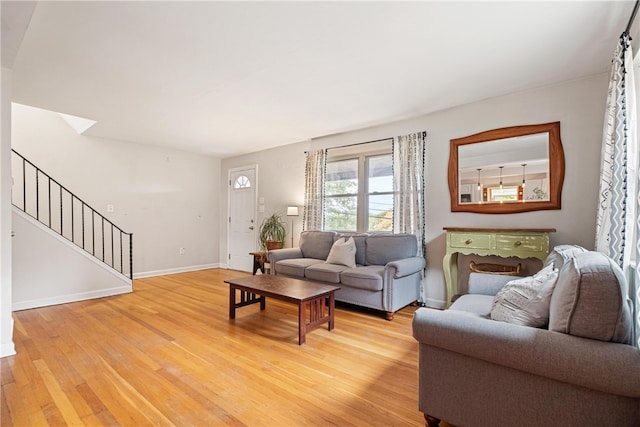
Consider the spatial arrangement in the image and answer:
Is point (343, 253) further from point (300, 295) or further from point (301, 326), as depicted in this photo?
point (301, 326)

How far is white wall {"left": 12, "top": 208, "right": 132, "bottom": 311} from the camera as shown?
12.0 ft

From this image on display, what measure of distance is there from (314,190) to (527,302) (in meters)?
3.84

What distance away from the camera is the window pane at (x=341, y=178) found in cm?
479

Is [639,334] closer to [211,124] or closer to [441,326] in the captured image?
[441,326]

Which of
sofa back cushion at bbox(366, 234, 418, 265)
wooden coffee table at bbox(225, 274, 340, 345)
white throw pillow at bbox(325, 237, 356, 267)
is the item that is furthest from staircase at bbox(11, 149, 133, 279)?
sofa back cushion at bbox(366, 234, 418, 265)

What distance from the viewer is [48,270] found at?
3.85 m

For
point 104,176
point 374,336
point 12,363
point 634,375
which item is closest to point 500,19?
point 634,375

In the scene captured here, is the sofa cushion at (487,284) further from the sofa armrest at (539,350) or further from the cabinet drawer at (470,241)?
the sofa armrest at (539,350)

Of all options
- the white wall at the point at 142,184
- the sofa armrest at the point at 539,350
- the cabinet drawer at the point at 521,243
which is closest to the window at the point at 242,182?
the white wall at the point at 142,184

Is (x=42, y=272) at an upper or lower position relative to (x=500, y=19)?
lower

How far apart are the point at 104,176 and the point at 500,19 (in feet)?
19.5

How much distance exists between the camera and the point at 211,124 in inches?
174

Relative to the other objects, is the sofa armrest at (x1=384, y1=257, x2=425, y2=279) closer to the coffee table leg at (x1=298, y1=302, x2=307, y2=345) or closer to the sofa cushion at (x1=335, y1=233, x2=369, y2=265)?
the sofa cushion at (x1=335, y1=233, x2=369, y2=265)

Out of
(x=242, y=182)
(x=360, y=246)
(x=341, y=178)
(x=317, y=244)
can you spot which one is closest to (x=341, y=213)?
(x=341, y=178)
